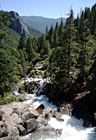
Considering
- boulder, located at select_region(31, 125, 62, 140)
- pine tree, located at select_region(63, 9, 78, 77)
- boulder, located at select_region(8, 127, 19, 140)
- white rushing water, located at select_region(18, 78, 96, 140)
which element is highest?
pine tree, located at select_region(63, 9, 78, 77)

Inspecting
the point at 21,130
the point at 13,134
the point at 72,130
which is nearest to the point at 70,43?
the point at 72,130

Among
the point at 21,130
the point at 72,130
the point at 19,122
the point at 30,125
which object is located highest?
the point at 19,122

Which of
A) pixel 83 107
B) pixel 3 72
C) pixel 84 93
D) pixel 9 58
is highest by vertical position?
pixel 9 58

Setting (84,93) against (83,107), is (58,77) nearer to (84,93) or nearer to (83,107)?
(84,93)

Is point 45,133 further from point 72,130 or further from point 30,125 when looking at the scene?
point 72,130

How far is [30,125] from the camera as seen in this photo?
14.4 meters

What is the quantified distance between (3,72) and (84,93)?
15.4 meters

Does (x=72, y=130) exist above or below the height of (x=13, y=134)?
below

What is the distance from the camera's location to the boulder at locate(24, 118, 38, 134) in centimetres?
1417

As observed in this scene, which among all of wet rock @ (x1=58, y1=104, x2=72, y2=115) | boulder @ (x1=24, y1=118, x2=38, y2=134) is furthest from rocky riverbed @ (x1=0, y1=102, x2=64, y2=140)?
wet rock @ (x1=58, y1=104, x2=72, y2=115)

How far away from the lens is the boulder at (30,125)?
14.2 metres

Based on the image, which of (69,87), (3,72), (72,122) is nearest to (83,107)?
(72,122)

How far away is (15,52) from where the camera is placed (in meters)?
10.8

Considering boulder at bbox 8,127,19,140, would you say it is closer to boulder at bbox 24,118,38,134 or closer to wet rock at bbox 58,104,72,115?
boulder at bbox 24,118,38,134
